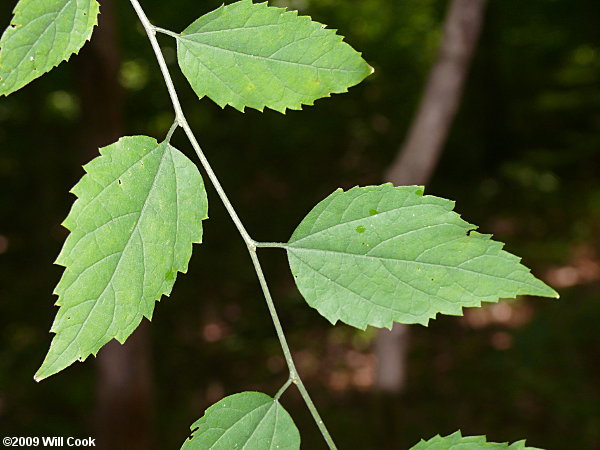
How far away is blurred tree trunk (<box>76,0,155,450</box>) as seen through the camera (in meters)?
3.57

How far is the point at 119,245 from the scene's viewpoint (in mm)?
882

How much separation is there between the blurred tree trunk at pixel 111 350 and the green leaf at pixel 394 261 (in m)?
2.62

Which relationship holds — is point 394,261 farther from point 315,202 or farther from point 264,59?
point 315,202

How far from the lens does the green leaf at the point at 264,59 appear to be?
39.5 inches

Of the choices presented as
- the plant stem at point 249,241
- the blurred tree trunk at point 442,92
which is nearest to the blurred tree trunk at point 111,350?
the blurred tree trunk at point 442,92

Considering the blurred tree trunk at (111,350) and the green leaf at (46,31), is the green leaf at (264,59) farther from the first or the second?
the blurred tree trunk at (111,350)

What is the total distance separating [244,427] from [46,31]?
2.24ft

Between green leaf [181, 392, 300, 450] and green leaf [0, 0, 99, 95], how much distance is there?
1.92 feet

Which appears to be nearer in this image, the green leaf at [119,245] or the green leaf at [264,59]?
the green leaf at [119,245]

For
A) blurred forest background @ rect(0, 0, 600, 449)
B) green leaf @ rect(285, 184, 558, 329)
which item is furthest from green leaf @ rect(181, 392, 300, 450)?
blurred forest background @ rect(0, 0, 600, 449)

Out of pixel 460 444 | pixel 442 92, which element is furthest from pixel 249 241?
pixel 442 92

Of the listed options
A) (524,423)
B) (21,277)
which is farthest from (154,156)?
(21,277)

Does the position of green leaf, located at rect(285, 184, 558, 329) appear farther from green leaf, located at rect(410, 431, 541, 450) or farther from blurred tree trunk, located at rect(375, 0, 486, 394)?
blurred tree trunk, located at rect(375, 0, 486, 394)

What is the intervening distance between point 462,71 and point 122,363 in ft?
8.70
